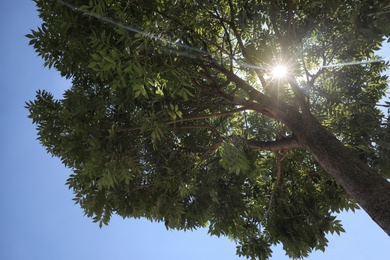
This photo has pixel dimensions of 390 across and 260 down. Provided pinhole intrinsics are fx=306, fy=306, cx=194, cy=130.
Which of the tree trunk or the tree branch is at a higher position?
the tree branch

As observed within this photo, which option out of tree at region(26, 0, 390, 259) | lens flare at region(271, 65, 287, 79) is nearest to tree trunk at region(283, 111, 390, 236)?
tree at region(26, 0, 390, 259)

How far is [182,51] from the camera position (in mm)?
5383

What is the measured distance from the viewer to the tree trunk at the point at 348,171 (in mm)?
4047

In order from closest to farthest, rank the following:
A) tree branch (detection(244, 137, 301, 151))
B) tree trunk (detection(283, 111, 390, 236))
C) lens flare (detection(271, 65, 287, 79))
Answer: tree trunk (detection(283, 111, 390, 236))
tree branch (detection(244, 137, 301, 151))
lens flare (detection(271, 65, 287, 79))

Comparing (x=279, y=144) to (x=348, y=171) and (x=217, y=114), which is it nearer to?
(x=217, y=114)

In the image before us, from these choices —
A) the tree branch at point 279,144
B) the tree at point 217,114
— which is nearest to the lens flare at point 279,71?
the tree at point 217,114

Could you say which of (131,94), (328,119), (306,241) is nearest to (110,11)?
(131,94)

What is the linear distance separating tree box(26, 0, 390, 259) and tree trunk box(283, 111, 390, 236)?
0.02 meters

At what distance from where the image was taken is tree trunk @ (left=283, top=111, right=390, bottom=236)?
4047 millimetres

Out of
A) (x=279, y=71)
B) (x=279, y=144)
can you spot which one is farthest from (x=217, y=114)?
(x=279, y=71)

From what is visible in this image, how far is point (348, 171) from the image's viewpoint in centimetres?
464

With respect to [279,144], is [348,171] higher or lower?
lower

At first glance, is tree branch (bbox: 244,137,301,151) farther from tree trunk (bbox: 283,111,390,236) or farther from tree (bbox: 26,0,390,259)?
tree trunk (bbox: 283,111,390,236)

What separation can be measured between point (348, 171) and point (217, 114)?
2812 mm
